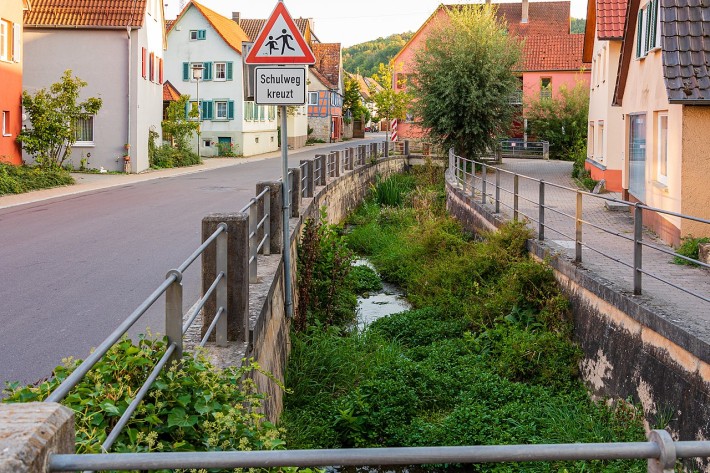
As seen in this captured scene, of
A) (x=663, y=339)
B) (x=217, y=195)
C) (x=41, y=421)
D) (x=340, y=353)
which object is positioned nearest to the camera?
(x=41, y=421)

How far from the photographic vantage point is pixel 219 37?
5672cm

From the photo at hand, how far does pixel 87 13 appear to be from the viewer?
3641cm

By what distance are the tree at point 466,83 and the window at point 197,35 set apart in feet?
79.4

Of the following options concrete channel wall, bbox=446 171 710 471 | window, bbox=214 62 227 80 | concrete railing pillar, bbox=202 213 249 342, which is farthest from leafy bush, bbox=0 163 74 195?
window, bbox=214 62 227 80

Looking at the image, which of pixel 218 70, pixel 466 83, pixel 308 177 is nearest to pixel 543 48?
pixel 218 70

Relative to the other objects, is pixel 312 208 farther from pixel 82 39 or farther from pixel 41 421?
pixel 82 39

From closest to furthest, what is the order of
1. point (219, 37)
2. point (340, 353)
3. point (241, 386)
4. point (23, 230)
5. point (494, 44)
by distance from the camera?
point (241, 386) → point (340, 353) → point (23, 230) → point (494, 44) → point (219, 37)

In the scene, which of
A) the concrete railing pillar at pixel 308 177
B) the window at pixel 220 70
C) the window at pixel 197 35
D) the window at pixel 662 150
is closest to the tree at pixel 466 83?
the concrete railing pillar at pixel 308 177

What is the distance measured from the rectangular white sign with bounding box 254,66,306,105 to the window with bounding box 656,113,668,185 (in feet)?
26.2

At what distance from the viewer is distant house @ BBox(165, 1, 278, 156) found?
181 ft

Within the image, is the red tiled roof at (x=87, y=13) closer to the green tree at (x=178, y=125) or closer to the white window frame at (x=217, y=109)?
the green tree at (x=178, y=125)

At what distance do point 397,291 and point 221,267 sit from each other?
12.7 metres

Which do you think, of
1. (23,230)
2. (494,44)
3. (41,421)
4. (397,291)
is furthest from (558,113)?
(41,421)

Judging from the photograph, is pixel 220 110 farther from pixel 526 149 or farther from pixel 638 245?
pixel 638 245
